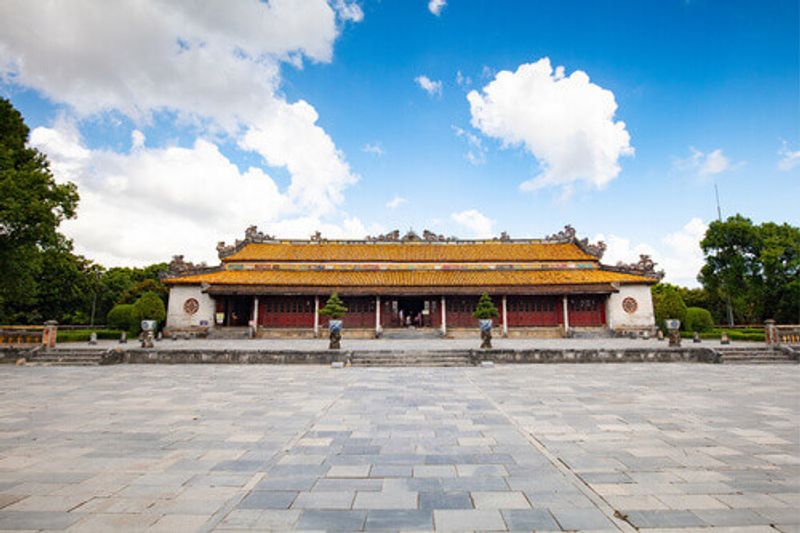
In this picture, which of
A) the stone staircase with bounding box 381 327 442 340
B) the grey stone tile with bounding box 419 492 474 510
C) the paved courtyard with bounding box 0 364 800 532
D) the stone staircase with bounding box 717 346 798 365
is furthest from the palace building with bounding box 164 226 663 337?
the grey stone tile with bounding box 419 492 474 510

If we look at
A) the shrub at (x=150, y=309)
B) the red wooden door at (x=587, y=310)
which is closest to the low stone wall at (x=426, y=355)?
the shrub at (x=150, y=309)

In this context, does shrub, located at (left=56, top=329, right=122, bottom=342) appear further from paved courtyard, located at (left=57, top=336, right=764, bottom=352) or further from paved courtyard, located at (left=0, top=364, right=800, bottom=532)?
paved courtyard, located at (left=0, top=364, right=800, bottom=532)

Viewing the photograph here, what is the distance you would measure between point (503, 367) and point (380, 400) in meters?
7.36

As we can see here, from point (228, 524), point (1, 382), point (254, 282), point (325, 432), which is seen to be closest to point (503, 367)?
point (325, 432)

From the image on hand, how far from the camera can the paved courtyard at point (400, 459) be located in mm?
3270

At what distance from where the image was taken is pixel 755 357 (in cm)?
1557

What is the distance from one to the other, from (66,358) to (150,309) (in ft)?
38.1

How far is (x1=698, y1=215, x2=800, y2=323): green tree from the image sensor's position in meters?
32.0

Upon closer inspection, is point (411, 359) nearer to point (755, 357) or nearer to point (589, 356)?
point (589, 356)

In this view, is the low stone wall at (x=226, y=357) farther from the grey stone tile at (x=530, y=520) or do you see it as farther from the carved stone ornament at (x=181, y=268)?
the carved stone ornament at (x=181, y=268)

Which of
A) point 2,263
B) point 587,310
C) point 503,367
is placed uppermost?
point 2,263

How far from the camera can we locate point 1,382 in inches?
430

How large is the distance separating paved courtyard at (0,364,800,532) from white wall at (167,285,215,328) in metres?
19.9

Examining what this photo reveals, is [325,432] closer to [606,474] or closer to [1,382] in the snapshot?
[606,474]
